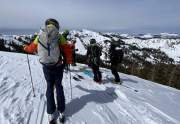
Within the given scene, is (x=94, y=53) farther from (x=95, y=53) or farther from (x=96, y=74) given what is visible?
(x=96, y=74)

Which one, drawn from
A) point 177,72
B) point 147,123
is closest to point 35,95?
point 147,123

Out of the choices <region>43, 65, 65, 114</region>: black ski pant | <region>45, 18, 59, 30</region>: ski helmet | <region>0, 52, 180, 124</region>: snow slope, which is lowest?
<region>0, 52, 180, 124</region>: snow slope

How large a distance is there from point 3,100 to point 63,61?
7.87 ft

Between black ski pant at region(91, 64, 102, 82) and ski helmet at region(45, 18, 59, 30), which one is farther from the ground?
ski helmet at region(45, 18, 59, 30)

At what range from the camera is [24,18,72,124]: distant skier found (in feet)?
20.7

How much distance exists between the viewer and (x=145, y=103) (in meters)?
10.0

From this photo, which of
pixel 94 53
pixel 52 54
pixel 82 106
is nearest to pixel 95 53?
pixel 94 53

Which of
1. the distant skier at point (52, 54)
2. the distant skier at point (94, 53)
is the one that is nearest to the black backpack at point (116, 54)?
the distant skier at point (94, 53)

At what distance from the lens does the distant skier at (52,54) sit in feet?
20.7

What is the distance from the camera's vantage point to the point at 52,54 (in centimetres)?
638

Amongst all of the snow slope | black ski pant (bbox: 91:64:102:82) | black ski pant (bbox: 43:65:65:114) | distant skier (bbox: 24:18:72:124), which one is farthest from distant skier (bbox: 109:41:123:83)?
black ski pant (bbox: 43:65:65:114)

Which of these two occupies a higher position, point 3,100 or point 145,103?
point 3,100

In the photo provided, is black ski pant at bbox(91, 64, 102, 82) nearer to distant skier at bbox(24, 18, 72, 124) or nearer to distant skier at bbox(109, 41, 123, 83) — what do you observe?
distant skier at bbox(109, 41, 123, 83)

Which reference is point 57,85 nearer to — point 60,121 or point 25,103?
point 60,121
